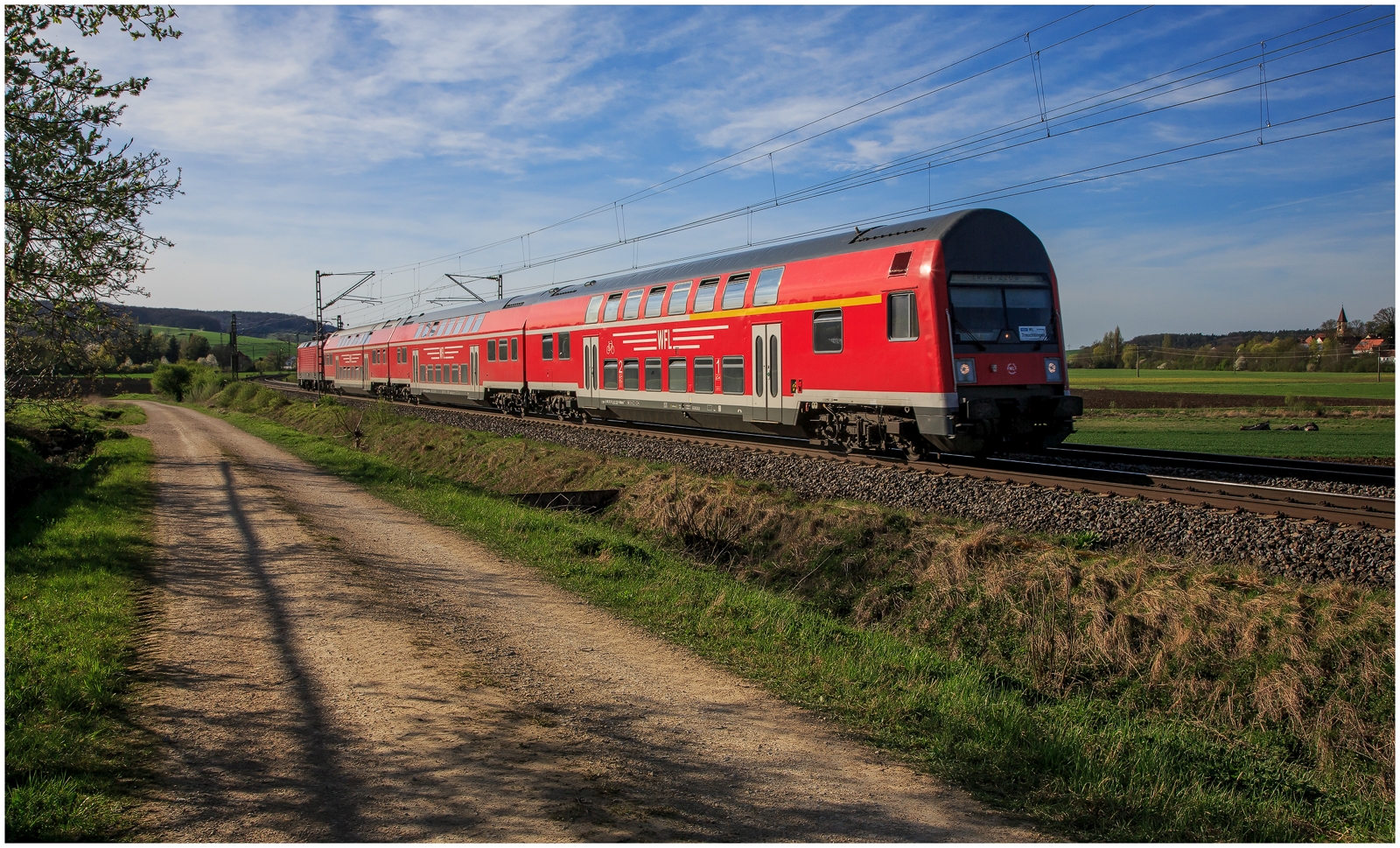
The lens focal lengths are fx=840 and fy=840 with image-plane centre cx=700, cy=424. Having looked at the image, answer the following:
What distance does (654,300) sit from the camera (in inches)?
797

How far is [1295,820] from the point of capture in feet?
15.8

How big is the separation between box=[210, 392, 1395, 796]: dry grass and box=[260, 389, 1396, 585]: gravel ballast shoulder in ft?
1.49

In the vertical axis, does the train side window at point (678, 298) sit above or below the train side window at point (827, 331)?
above

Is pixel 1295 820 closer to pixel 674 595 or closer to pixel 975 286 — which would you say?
pixel 674 595

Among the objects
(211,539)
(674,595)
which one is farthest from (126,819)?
(211,539)

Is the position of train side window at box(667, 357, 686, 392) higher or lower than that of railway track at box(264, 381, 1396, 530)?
higher

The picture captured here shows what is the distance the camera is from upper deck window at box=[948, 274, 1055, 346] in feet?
43.6

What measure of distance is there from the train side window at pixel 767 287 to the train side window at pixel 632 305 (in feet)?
15.5

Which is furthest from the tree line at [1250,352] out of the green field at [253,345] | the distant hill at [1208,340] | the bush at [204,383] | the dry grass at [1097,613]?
the green field at [253,345]

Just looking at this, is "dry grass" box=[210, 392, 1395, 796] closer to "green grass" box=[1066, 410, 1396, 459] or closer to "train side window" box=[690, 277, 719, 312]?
"train side window" box=[690, 277, 719, 312]

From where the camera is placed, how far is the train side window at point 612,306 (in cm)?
2202

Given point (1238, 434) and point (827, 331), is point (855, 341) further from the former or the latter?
point (1238, 434)

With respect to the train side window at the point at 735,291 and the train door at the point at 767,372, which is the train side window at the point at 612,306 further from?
the train door at the point at 767,372

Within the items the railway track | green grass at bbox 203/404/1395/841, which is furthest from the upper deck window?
green grass at bbox 203/404/1395/841
